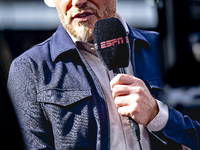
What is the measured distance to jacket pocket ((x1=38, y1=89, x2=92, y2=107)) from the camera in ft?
3.61

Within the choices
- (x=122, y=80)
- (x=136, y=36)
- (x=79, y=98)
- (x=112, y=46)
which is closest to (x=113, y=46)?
(x=112, y=46)

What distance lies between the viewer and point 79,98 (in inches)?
43.5

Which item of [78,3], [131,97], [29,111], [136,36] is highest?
[78,3]

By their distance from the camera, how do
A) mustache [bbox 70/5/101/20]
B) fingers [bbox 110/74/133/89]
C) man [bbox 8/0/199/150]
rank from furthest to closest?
mustache [bbox 70/5/101/20], man [bbox 8/0/199/150], fingers [bbox 110/74/133/89]

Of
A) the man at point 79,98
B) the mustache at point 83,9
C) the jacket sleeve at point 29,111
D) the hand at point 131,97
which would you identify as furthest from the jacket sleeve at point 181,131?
the mustache at point 83,9

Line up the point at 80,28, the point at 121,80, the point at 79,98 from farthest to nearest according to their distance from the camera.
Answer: the point at 80,28
the point at 79,98
the point at 121,80

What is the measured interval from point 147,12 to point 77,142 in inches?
35.5

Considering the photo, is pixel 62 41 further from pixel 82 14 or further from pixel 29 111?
pixel 29 111

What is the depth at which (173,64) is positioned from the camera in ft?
3.29

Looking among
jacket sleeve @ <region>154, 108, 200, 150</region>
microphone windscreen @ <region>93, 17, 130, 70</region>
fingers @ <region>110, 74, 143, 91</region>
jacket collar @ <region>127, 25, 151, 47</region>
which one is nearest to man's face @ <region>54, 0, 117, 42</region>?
jacket collar @ <region>127, 25, 151, 47</region>

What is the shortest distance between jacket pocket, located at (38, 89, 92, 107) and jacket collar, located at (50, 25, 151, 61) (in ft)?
0.64

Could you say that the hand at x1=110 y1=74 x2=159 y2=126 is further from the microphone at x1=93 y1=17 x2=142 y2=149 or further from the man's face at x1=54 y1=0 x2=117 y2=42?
the man's face at x1=54 y1=0 x2=117 y2=42

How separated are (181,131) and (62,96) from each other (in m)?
0.63

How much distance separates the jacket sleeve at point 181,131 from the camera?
1083 mm
